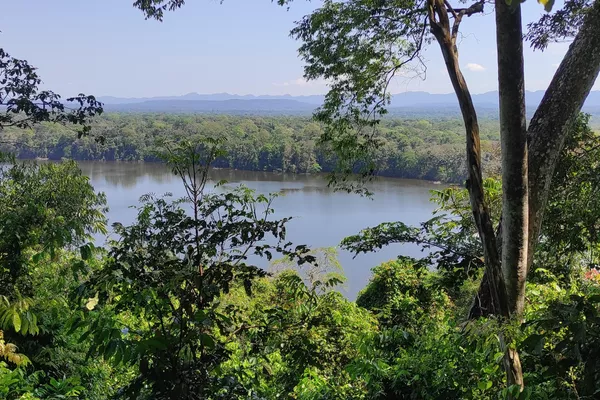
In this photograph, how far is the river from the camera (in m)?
13.3

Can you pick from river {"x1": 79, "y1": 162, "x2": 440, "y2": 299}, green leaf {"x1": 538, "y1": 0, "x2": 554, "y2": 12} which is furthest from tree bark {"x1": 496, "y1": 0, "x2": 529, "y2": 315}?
river {"x1": 79, "y1": 162, "x2": 440, "y2": 299}

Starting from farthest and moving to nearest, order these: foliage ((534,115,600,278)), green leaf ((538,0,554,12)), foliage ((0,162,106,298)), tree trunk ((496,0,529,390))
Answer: foliage ((534,115,600,278)) → foliage ((0,162,106,298)) → tree trunk ((496,0,529,390)) → green leaf ((538,0,554,12))

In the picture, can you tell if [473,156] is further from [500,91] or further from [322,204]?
[322,204]

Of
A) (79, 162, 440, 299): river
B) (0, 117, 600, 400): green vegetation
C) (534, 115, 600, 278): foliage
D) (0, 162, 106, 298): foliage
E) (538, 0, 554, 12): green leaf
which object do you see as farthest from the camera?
(79, 162, 440, 299): river

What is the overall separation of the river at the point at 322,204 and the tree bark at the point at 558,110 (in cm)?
841

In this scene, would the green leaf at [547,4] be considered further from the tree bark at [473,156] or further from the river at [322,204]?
the river at [322,204]

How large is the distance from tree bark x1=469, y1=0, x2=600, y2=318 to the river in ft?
27.6

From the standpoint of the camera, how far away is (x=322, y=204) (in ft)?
65.5

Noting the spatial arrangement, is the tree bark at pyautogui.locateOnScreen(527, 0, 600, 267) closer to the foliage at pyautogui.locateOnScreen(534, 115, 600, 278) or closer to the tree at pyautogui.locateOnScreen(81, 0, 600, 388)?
the tree at pyautogui.locateOnScreen(81, 0, 600, 388)

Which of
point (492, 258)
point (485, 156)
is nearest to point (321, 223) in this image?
point (485, 156)

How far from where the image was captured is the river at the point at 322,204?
525 inches

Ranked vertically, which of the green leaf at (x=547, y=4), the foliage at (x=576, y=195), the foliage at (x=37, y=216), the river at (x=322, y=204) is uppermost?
the green leaf at (x=547, y=4)

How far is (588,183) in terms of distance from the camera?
260 cm

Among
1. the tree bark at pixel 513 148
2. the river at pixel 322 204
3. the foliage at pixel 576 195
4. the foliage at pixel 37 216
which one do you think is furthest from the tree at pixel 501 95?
the river at pixel 322 204
